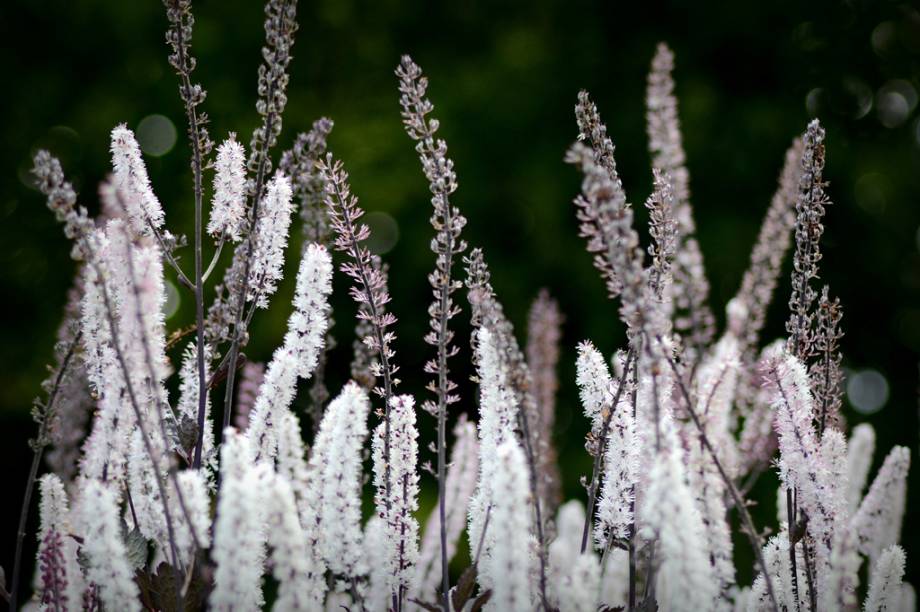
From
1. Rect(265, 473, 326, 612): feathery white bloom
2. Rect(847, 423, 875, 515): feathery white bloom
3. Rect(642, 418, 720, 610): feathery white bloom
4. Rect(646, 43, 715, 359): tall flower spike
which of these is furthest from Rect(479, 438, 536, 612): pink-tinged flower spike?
Rect(646, 43, 715, 359): tall flower spike

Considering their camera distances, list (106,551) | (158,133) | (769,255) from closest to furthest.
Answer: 1. (106,551)
2. (769,255)
3. (158,133)

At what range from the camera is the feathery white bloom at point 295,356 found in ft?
5.39

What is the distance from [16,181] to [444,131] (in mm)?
3836

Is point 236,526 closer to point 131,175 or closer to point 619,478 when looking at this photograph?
point 619,478

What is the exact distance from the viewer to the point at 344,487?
1493 mm

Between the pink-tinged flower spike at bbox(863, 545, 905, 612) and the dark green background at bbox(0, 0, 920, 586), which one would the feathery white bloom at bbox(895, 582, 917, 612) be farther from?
the dark green background at bbox(0, 0, 920, 586)

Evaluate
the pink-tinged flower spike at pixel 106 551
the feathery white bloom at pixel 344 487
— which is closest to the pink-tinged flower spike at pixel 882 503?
the feathery white bloom at pixel 344 487

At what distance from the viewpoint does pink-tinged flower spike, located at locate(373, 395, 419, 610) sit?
1568 mm

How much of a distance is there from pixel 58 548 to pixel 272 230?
27.6 inches

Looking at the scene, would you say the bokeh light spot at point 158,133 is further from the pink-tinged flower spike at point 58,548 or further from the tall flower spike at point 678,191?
the pink-tinged flower spike at point 58,548

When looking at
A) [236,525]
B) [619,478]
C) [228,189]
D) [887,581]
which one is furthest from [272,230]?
[887,581]

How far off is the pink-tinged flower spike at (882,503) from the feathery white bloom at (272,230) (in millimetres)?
1317

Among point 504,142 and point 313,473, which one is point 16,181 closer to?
point 504,142

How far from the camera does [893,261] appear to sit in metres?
7.36
